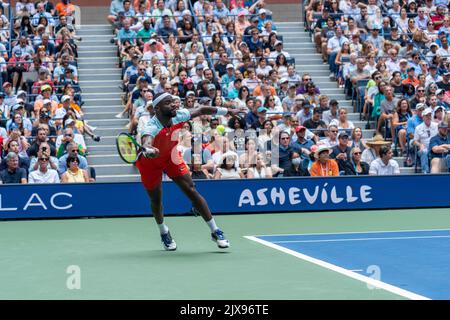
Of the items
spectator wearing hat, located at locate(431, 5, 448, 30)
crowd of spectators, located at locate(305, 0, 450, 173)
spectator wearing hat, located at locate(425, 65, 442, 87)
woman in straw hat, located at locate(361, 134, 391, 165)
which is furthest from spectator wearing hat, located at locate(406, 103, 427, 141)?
spectator wearing hat, located at locate(431, 5, 448, 30)

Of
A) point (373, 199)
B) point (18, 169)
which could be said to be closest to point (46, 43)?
point (18, 169)

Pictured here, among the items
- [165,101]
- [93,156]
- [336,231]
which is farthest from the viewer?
[93,156]

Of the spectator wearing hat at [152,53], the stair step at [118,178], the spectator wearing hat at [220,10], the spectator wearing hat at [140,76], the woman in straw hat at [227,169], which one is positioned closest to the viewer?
the woman in straw hat at [227,169]

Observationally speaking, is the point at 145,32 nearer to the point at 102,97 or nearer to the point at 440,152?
the point at 102,97

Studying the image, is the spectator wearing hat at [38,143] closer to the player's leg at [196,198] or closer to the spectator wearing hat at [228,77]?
the spectator wearing hat at [228,77]

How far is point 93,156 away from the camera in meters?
19.8

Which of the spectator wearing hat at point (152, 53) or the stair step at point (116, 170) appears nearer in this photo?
the stair step at point (116, 170)

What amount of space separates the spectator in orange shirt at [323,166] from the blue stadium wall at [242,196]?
0.40m

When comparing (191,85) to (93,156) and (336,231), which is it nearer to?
(93,156)

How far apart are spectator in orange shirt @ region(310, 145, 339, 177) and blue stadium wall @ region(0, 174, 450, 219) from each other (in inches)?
15.7

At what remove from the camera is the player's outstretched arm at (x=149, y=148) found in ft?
37.8

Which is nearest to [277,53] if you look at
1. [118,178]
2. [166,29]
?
[166,29]

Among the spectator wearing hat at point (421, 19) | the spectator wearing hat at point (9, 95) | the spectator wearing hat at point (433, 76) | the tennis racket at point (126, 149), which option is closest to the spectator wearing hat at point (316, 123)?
the spectator wearing hat at point (433, 76)

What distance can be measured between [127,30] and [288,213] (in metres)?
7.99
